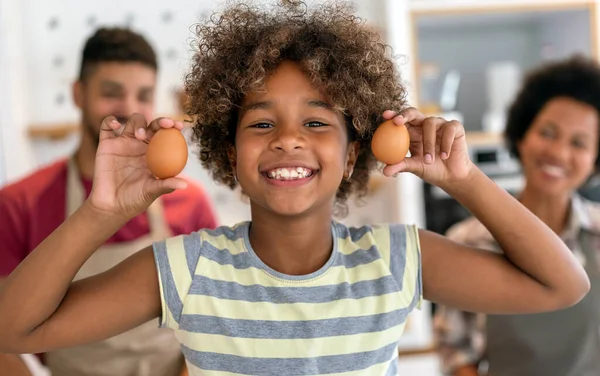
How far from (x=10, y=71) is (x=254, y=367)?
2.09 meters

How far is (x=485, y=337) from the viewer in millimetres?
1504

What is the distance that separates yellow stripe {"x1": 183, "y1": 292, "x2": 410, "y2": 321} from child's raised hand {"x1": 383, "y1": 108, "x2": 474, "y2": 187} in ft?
0.66

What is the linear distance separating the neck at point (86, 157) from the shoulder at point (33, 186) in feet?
0.14

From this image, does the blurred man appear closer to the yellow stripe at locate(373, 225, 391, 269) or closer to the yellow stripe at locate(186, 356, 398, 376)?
the yellow stripe at locate(186, 356, 398, 376)

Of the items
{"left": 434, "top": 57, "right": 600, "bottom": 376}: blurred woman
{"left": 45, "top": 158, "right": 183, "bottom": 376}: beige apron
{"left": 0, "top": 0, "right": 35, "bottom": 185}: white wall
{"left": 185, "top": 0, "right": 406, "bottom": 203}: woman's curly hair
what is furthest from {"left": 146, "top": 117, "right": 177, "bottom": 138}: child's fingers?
{"left": 0, "top": 0, "right": 35, "bottom": 185}: white wall

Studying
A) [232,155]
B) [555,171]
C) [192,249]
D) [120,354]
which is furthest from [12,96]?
[555,171]

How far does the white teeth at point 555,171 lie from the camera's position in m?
1.49

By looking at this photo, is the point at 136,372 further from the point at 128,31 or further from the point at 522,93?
the point at 522,93

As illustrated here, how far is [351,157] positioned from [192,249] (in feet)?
0.96

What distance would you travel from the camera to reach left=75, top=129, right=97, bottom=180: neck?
5.16ft

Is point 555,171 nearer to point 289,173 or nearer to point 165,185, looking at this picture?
point 289,173

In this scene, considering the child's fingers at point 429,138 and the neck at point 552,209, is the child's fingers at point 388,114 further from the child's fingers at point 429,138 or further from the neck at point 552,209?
the neck at point 552,209

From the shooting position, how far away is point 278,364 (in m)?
0.89

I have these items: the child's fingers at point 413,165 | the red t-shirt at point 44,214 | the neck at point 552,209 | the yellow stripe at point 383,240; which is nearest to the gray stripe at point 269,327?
the yellow stripe at point 383,240
